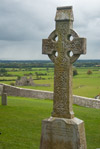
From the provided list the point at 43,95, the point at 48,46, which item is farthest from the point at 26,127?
the point at 43,95

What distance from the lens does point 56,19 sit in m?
8.73

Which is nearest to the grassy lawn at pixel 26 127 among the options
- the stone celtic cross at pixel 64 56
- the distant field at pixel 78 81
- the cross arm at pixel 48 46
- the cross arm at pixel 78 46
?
the stone celtic cross at pixel 64 56

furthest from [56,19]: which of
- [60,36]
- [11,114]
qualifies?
[11,114]

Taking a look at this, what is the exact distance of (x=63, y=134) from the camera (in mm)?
8562

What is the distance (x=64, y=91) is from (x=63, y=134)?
3.84ft

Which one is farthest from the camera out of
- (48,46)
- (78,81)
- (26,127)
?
(78,81)

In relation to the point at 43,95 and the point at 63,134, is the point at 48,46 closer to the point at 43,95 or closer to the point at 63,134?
the point at 63,134

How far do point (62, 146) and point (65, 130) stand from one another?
1.44 feet

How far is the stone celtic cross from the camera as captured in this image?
857cm

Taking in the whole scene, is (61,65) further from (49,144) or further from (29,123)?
(29,123)

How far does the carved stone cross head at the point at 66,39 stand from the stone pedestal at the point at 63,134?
1.71m

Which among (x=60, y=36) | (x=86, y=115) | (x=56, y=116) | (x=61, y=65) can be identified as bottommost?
(x=86, y=115)

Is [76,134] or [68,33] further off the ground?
[68,33]

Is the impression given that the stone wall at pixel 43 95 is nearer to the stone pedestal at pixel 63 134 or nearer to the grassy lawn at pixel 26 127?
the grassy lawn at pixel 26 127
